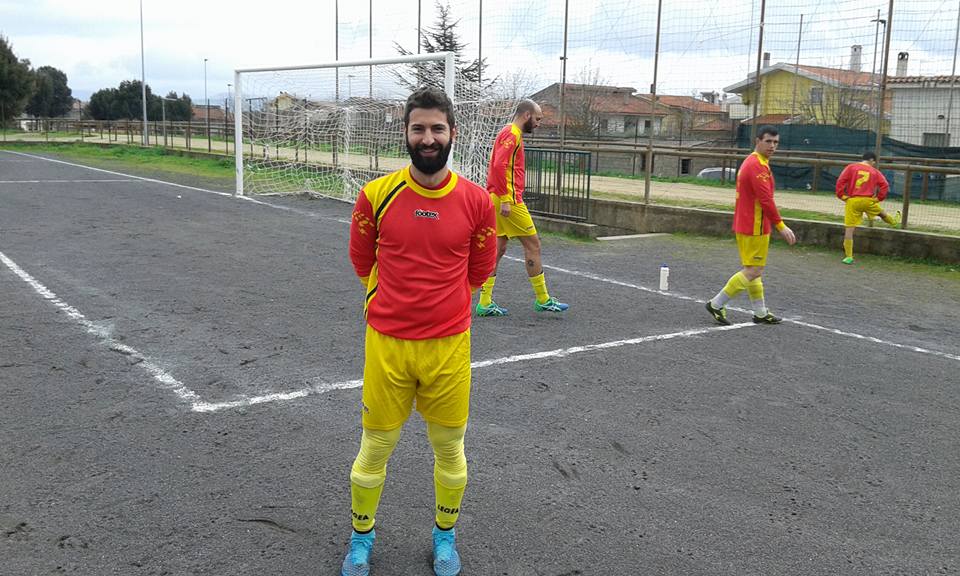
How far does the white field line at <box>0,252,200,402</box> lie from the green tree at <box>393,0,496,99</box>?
7573 millimetres

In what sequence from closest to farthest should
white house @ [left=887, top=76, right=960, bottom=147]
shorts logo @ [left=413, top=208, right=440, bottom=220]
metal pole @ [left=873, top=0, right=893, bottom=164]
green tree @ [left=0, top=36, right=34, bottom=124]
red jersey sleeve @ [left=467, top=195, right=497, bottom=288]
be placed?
shorts logo @ [left=413, top=208, right=440, bottom=220] → red jersey sleeve @ [left=467, top=195, right=497, bottom=288] → metal pole @ [left=873, top=0, right=893, bottom=164] → white house @ [left=887, top=76, right=960, bottom=147] → green tree @ [left=0, top=36, right=34, bottom=124]

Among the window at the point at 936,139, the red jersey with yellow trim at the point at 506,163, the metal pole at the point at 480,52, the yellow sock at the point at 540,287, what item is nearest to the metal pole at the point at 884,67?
the window at the point at 936,139

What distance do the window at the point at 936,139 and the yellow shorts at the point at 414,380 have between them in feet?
56.8

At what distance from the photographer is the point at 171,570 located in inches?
137

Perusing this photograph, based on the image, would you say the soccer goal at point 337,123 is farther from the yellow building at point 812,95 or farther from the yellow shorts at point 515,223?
the yellow shorts at point 515,223

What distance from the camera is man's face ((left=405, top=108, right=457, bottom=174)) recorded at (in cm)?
326

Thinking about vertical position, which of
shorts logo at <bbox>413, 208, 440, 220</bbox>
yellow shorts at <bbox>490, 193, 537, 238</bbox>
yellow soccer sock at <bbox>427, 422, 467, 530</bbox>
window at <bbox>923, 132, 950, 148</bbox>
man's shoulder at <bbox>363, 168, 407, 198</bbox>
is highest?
window at <bbox>923, 132, 950, 148</bbox>

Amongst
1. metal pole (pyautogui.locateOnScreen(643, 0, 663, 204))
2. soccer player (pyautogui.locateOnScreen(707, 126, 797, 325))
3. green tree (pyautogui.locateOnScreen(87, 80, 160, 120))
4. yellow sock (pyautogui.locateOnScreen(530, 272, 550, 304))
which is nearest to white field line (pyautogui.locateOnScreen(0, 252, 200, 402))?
yellow sock (pyautogui.locateOnScreen(530, 272, 550, 304))

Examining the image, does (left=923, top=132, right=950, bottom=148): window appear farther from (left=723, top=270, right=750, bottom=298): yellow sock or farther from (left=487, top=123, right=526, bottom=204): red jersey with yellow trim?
(left=487, top=123, right=526, bottom=204): red jersey with yellow trim

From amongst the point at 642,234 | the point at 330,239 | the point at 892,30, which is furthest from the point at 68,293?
the point at 892,30

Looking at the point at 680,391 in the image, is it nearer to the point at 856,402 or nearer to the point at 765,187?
the point at 856,402

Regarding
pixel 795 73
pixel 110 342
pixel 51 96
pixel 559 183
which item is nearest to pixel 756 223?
pixel 110 342

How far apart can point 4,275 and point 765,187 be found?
8414mm

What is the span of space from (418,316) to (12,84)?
63.5m
